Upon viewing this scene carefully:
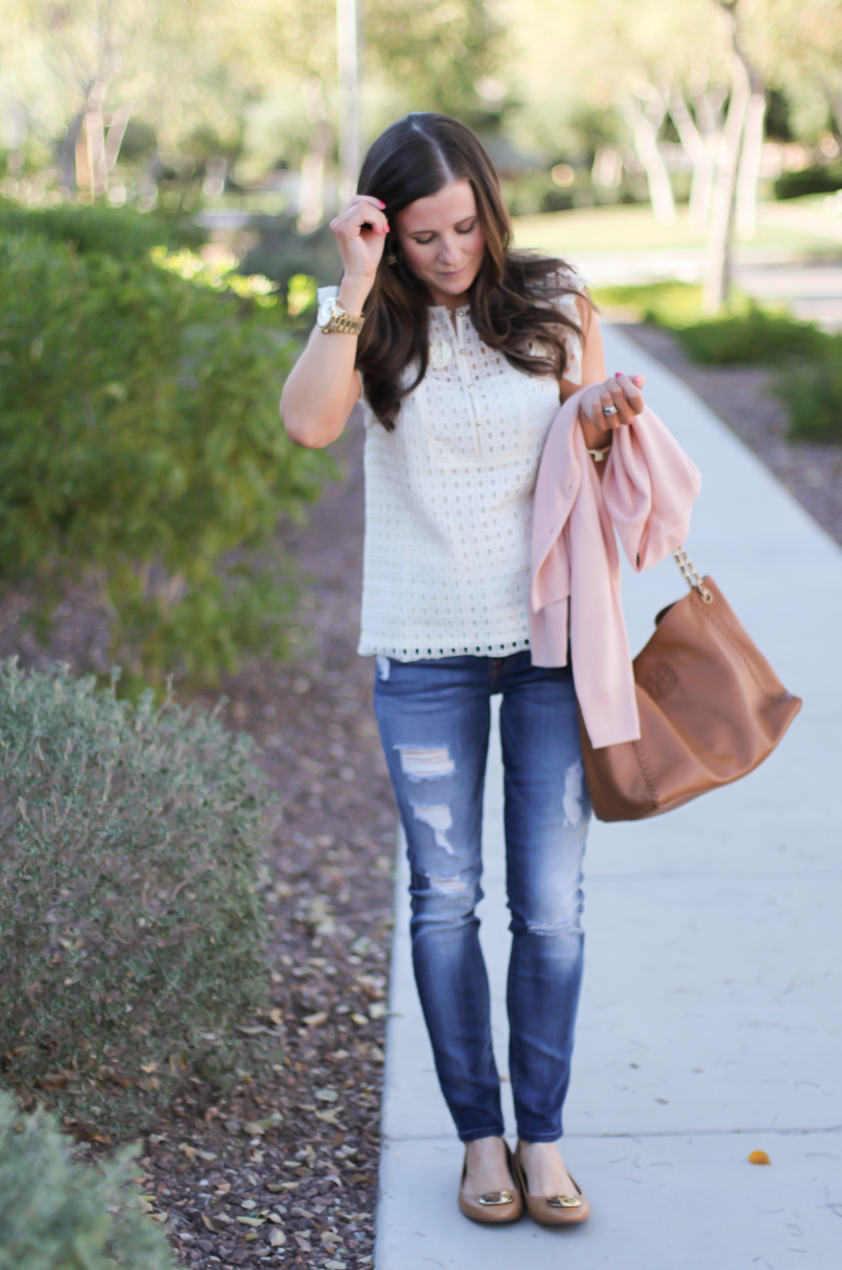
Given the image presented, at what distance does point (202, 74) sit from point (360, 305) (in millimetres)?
23980

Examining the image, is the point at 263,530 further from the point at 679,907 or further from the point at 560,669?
the point at 560,669

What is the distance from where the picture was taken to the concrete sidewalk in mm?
2361

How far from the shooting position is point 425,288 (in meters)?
2.30

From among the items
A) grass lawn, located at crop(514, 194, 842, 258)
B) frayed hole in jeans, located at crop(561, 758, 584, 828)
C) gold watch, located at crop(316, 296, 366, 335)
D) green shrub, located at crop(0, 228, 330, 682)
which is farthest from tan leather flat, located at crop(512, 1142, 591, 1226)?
grass lawn, located at crop(514, 194, 842, 258)

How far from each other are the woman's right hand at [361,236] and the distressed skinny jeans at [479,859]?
0.66 m

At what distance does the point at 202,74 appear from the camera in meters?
23.8

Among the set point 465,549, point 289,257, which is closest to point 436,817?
point 465,549

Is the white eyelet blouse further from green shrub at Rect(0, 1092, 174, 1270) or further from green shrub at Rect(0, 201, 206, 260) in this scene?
green shrub at Rect(0, 201, 206, 260)

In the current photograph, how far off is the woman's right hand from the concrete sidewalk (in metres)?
1.67

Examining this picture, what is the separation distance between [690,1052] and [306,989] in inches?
37.5

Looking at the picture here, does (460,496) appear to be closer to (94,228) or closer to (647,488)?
(647,488)

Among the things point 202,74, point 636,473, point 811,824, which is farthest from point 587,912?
point 202,74

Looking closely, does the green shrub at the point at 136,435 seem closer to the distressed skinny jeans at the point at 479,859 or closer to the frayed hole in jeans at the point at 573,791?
the distressed skinny jeans at the point at 479,859

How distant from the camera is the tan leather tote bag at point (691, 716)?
2.24 metres
